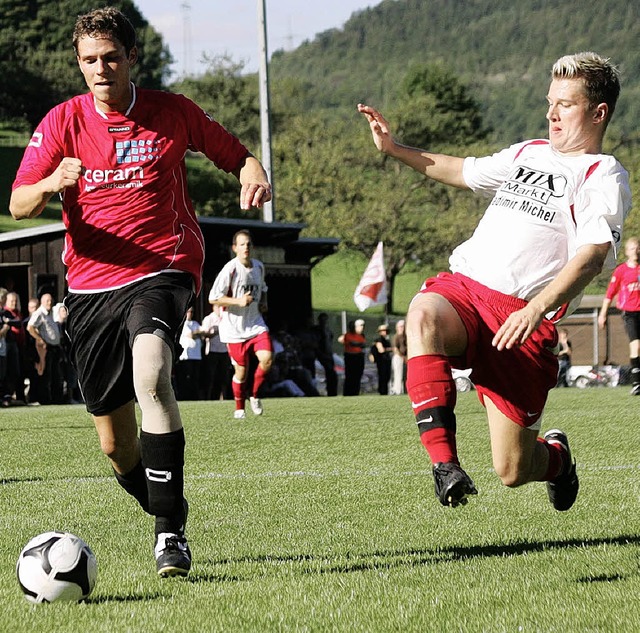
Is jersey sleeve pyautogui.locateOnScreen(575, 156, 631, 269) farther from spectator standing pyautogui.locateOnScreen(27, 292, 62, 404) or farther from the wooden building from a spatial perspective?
the wooden building

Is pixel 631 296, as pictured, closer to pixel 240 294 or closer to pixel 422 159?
pixel 240 294

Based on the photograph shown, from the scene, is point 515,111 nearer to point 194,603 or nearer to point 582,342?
point 582,342

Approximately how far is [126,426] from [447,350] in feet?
5.13

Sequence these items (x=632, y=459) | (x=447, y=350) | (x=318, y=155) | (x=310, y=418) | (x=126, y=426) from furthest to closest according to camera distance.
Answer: (x=318, y=155) → (x=310, y=418) → (x=632, y=459) → (x=126, y=426) → (x=447, y=350)

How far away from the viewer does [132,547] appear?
5477 mm

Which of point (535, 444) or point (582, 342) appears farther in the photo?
point (582, 342)

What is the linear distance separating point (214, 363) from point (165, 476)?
16130 millimetres

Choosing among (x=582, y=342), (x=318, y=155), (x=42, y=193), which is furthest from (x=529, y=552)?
(x=318, y=155)

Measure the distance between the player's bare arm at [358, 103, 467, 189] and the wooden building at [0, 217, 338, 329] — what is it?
20.7 m

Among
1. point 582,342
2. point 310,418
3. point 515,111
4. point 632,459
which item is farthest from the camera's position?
point 515,111

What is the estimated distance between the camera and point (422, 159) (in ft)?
19.1

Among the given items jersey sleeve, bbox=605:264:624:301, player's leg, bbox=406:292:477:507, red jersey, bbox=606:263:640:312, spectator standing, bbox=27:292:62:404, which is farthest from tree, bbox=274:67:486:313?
player's leg, bbox=406:292:477:507

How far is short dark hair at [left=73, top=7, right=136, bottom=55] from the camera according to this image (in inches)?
201

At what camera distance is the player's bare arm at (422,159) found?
5.72 metres
